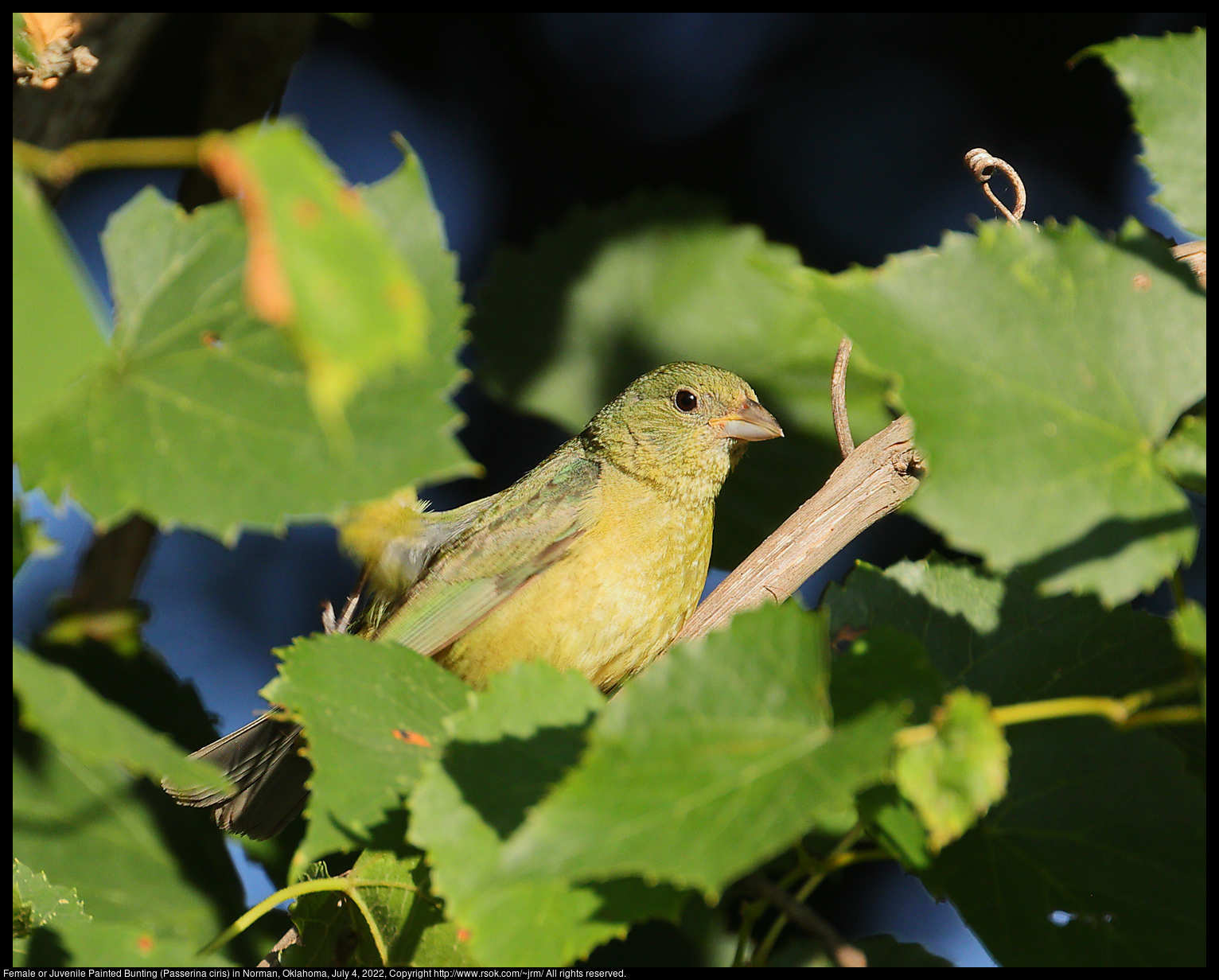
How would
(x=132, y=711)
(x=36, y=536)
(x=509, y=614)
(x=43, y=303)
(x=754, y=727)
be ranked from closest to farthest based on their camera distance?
(x=43, y=303), (x=754, y=727), (x=36, y=536), (x=509, y=614), (x=132, y=711)

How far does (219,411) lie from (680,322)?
2.92m

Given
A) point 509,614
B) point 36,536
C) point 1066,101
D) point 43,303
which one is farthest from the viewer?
point 1066,101

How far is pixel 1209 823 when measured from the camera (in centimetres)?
152

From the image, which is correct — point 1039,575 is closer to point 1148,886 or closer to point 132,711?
point 1148,886

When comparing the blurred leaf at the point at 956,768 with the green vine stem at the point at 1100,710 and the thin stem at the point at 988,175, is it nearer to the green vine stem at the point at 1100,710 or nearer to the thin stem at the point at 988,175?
the green vine stem at the point at 1100,710

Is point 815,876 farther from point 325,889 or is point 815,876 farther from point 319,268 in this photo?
point 319,268

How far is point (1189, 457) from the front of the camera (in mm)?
1336

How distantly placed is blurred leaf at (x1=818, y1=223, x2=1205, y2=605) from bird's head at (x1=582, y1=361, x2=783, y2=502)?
6.79ft

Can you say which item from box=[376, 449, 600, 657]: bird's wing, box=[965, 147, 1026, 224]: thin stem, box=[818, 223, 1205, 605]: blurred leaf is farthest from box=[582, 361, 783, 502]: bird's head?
box=[818, 223, 1205, 605]: blurred leaf

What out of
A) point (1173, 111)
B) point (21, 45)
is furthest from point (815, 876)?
point (21, 45)

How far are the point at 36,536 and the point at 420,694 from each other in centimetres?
68

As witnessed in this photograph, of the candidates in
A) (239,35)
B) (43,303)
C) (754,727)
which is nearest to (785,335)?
(239,35)

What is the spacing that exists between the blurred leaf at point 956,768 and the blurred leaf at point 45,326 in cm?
100

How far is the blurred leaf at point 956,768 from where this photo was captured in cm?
113
